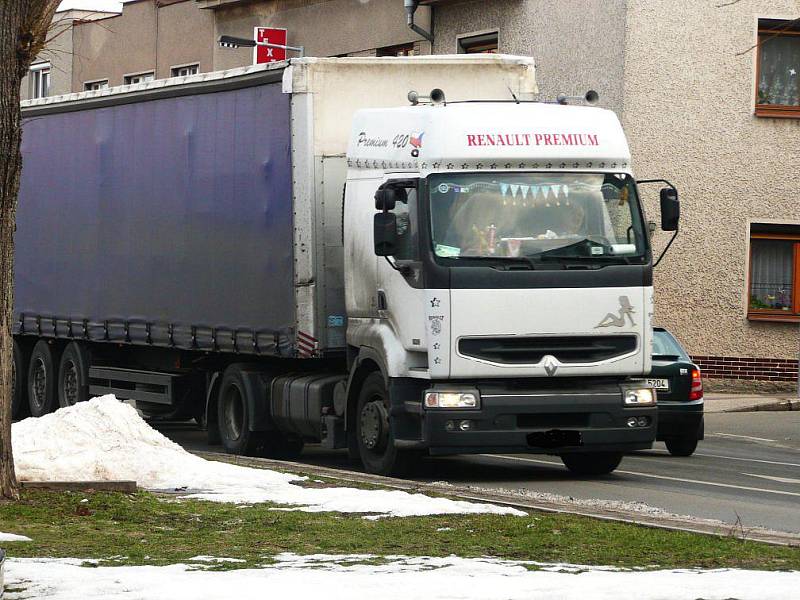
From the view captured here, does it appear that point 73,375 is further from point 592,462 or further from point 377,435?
point 592,462

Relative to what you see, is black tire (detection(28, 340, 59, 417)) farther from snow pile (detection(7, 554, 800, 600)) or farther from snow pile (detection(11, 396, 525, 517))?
snow pile (detection(7, 554, 800, 600))

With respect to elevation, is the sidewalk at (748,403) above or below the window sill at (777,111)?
below

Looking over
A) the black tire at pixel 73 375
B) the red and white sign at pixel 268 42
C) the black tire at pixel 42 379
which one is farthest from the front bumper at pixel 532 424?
the red and white sign at pixel 268 42

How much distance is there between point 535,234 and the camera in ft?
A: 46.8

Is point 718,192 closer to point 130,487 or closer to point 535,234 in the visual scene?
point 535,234

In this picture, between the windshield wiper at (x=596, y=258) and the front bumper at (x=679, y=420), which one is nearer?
the windshield wiper at (x=596, y=258)

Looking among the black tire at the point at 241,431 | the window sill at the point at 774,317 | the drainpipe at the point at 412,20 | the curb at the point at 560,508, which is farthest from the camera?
the drainpipe at the point at 412,20

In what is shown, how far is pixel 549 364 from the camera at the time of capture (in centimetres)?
1432

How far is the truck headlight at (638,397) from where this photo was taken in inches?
575

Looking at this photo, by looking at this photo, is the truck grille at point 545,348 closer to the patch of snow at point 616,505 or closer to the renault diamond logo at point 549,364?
the renault diamond logo at point 549,364

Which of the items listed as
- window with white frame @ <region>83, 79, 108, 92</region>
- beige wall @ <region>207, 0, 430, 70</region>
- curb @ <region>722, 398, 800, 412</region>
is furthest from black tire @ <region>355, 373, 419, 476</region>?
window with white frame @ <region>83, 79, 108, 92</region>

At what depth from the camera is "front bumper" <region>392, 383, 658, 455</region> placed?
1421 cm

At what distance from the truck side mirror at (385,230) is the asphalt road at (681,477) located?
2051 mm

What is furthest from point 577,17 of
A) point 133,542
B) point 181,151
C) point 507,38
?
point 133,542
